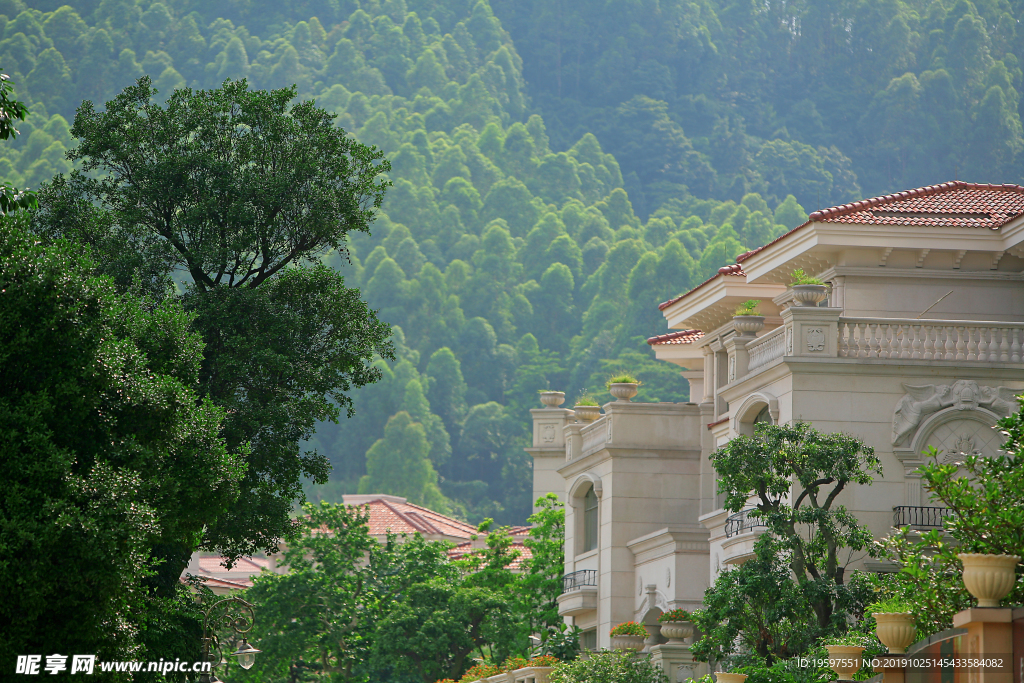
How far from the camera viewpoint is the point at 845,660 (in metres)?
18.5

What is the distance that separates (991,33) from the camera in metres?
183

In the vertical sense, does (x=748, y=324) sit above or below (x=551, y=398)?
below

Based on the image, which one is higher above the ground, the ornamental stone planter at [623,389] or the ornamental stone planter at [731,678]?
the ornamental stone planter at [623,389]

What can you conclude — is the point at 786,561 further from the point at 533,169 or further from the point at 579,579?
the point at 533,169

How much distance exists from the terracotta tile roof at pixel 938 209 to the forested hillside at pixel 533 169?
74.7 meters

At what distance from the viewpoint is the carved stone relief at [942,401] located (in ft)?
84.2

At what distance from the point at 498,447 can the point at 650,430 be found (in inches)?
3835

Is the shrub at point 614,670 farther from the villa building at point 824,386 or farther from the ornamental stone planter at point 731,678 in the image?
the ornamental stone planter at point 731,678

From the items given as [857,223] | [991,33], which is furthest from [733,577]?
[991,33]

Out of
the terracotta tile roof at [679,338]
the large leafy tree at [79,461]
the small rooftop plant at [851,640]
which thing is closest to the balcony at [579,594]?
the terracotta tile roof at [679,338]

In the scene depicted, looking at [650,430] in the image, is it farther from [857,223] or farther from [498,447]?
[498,447]

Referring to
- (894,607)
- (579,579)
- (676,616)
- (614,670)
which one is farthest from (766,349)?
(579,579)

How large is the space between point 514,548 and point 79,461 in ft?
124

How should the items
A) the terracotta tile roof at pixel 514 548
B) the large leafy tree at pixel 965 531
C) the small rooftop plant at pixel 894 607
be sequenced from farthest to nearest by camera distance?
1. the terracotta tile roof at pixel 514 548
2. the small rooftop plant at pixel 894 607
3. the large leafy tree at pixel 965 531
